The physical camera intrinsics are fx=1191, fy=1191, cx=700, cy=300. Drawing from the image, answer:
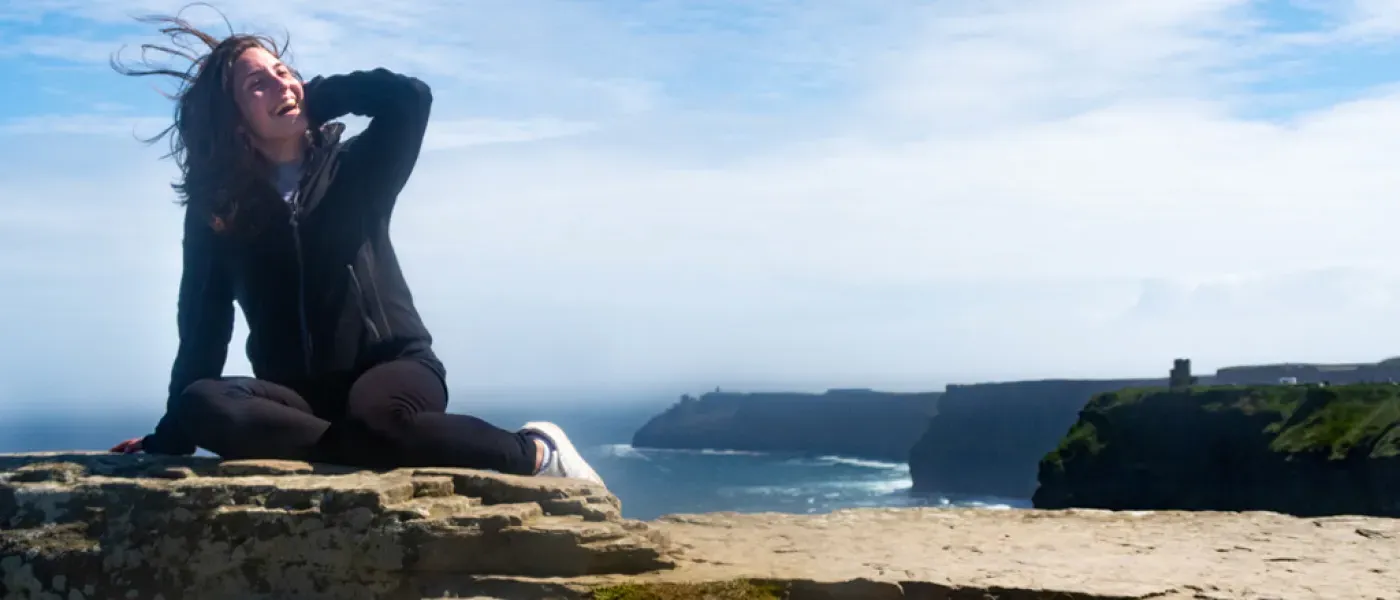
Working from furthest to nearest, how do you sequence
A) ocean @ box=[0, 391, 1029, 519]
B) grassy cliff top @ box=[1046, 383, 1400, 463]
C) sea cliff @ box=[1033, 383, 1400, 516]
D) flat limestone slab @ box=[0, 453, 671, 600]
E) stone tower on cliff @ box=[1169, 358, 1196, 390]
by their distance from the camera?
ocean @ box=[0, 391, 1029, 519] → stone tower on cliff @ box=[1169, 358, 1196, 390] → grassy cliff top @ box=[1046, 383, 1400, 463] → sea cliff @ box=[1033, 383, 1400, 516] → flat limestone slab @ box=[0, 453, 671, 600]

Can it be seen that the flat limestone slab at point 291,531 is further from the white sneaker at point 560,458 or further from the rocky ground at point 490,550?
the white sneaker at point 560,458

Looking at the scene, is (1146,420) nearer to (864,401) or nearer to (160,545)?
(160,545)

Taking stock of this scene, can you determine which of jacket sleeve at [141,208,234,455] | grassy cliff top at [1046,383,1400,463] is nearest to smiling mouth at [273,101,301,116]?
jacket sleeve at [141,208,234,455]

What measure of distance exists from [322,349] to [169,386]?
730mm

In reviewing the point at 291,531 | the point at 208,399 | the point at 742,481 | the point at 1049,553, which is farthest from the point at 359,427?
the point at 742,481

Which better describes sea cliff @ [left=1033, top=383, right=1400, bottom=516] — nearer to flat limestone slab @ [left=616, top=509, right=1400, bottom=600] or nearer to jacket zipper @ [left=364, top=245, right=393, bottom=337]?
flat limestone slab @ [left=616, top=509, right=1400, bottom=600]

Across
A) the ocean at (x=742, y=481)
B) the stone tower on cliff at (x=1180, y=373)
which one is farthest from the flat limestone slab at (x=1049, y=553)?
the ocean at (x=742, y=481)

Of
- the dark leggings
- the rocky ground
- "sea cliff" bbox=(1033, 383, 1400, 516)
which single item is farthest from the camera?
"sea cliff" bbox=(1033, 383, 1400, 516)

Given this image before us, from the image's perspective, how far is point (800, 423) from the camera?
4906 inches

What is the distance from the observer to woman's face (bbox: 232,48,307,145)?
201 inches

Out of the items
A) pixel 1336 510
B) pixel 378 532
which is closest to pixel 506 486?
pixel 378 532

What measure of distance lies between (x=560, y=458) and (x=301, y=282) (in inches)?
51.9

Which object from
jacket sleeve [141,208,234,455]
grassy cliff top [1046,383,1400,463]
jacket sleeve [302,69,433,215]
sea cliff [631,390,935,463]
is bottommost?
sea cliff [631,390,935,463]

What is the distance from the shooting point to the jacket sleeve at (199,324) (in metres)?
5.07
